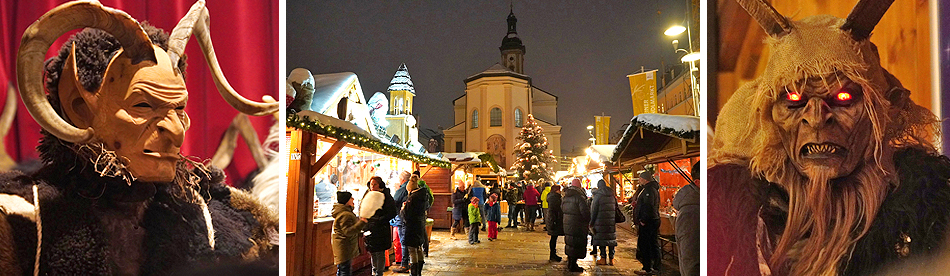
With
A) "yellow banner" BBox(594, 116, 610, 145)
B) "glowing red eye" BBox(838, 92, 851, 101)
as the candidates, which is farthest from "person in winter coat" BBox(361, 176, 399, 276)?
"yellow banner" BBox(594, 116, 610, 145)

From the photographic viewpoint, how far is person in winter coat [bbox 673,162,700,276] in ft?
12.1

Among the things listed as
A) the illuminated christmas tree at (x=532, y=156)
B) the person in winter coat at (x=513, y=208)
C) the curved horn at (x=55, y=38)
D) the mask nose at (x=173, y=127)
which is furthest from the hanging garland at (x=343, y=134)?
the illuminated christmas tree at (x=532, y=156)

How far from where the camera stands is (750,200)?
2.63m

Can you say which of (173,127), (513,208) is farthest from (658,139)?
(513,208)

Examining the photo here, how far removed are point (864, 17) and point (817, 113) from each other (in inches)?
22.4

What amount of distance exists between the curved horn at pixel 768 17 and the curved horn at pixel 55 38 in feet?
9.51

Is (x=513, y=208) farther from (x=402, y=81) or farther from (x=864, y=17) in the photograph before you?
(x=864, y=17)

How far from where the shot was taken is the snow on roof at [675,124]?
386 centimetres

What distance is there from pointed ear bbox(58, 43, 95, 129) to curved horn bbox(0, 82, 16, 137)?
286 millimetres

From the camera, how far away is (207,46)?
2369 mm

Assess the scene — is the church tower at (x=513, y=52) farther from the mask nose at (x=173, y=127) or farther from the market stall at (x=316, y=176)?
the mask nose at (x=173, y=127)

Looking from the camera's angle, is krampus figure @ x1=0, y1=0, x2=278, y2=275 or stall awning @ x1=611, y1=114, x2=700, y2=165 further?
stall awning @ x1=611, y1=114, x2=700, y2=165

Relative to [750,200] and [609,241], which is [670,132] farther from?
[609,241]

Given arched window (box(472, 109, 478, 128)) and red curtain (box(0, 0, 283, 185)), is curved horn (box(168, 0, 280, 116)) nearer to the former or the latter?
red curtain (box(0, 0, 283, 185))
